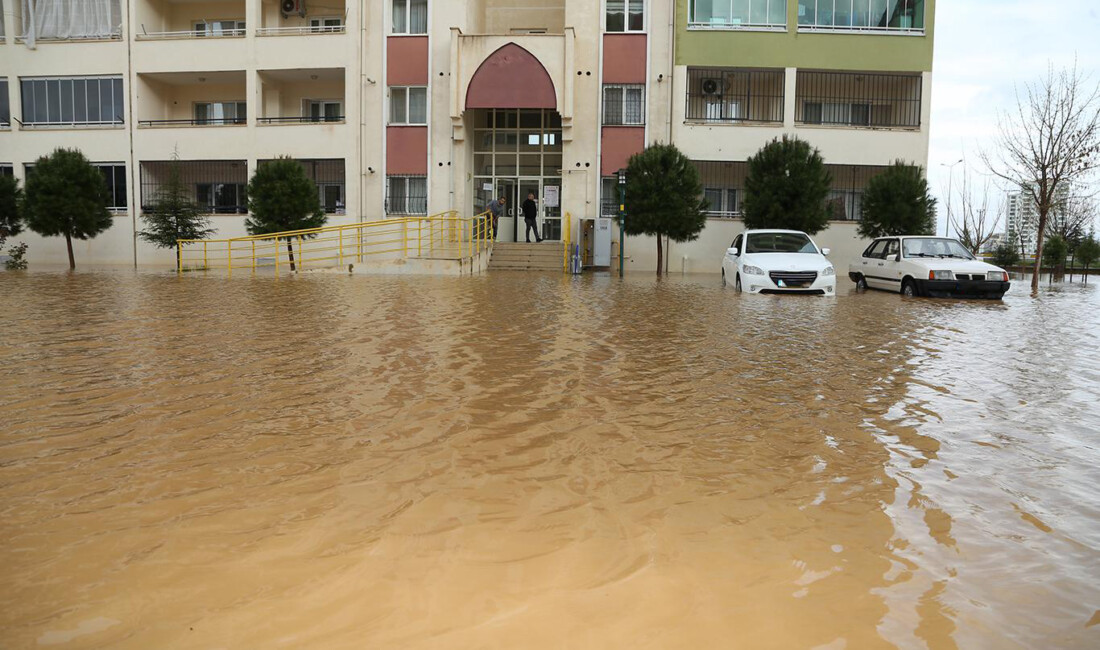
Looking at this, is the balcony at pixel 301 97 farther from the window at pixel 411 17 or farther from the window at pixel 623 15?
the window at pixel 623 15

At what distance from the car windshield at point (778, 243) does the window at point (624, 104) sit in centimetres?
1283

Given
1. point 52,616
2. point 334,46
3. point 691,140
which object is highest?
point 334,46

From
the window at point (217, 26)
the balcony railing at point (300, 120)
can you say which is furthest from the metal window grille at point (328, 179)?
the window at point (217, 26)

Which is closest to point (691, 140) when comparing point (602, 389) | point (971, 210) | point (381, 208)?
point (381, 208)

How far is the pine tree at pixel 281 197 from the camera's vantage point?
28.5 metres

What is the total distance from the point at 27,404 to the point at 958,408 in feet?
21.6

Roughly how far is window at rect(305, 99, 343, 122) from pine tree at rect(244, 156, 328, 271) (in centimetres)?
659

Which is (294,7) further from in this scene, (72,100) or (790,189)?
(790,189)

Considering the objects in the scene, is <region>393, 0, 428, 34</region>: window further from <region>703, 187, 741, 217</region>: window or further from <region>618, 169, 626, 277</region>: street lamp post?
<region>703, 187, 741, 217</region>: window

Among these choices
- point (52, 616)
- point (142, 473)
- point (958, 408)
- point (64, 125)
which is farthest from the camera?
point (64, 125)

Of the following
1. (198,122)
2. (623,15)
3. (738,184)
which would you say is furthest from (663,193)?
(198,122)

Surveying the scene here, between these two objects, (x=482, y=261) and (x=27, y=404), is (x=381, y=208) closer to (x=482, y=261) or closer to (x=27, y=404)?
(x=482, y=261)

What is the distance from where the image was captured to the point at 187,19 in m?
36.0

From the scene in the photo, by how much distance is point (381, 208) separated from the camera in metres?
33.2
